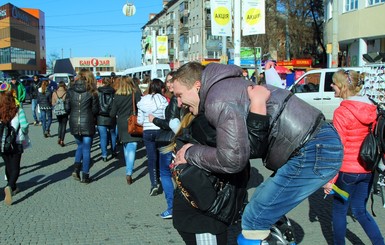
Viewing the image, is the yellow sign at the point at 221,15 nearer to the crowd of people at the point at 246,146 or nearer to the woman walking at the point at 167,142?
the woman walking at the point at 167,142

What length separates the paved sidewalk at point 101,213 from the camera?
468cm

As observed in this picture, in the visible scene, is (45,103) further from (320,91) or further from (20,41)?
(20,41)

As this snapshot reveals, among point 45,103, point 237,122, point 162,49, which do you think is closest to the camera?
point 237,122

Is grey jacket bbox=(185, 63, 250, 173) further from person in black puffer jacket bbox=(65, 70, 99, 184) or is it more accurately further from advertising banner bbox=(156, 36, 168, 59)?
advertising banner bbox=(156, 36, 168, 59)

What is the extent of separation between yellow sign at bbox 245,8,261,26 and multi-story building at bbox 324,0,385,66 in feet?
28.9

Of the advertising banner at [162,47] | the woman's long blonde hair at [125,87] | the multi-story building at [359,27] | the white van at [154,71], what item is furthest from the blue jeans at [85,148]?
the advertising banner at [162,47]

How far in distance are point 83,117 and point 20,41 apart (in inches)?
3616

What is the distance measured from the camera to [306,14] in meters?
40.7

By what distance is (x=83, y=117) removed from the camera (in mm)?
7184

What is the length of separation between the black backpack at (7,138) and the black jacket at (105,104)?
112 inches

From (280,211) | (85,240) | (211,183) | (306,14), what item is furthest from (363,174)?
(306,14)

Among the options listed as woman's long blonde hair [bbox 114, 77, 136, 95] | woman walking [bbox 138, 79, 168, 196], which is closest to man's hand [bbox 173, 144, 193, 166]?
woman walking [bbox 138, 79, 168, 196]

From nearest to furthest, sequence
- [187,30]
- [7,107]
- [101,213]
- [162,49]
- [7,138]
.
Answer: [101,213], [7,138], [7,107], [162,49], [187,30]

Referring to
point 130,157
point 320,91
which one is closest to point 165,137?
point 130,157
